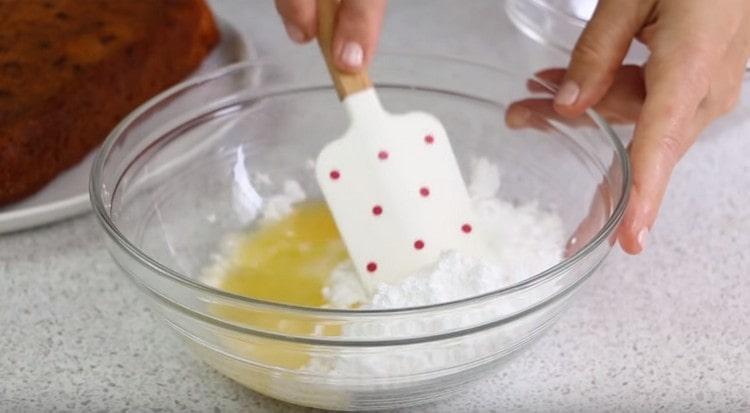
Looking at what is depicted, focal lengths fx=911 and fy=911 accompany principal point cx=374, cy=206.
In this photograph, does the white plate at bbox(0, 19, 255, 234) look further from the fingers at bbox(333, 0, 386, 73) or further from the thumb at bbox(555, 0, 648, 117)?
the thumb at bbox(555, 0, 648, 117)

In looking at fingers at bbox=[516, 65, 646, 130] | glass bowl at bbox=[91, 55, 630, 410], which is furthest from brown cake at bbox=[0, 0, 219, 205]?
fingers at bbox=[516, 65, 646, 130]

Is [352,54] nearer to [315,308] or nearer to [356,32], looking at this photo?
[356,32]

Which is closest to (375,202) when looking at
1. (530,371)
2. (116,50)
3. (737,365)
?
(530,371)

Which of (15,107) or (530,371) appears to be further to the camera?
(15,107)

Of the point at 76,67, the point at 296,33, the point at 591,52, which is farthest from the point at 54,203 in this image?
the point at 591,52

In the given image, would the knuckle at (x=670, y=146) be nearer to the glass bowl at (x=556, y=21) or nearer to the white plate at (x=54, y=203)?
the glass bowl at (x=556, y=21)

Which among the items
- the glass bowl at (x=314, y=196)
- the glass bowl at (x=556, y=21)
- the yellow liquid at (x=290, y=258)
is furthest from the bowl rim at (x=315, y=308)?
the glass bowl at (x=556, y=21)

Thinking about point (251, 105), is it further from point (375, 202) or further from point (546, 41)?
point (546, 41)
